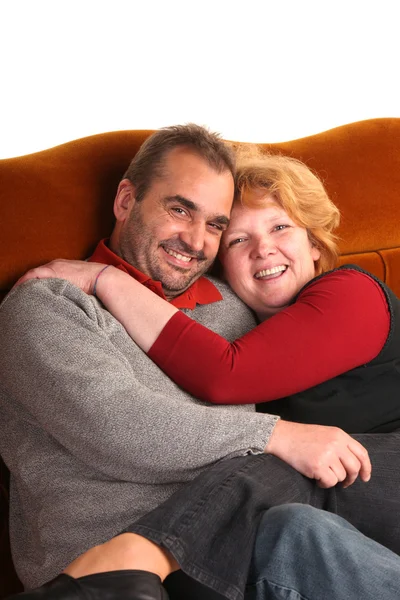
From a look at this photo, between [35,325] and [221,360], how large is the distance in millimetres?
398

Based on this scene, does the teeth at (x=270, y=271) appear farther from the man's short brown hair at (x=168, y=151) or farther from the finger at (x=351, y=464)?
the finger at (x=351, y=464)

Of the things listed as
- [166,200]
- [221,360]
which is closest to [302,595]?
[221,360]

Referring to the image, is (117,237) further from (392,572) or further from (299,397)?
(392,572)

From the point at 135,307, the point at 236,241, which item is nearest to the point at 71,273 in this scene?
the point at 135,307

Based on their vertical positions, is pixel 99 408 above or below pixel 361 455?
above

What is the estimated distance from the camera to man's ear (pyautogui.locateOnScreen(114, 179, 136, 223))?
6.29 feet

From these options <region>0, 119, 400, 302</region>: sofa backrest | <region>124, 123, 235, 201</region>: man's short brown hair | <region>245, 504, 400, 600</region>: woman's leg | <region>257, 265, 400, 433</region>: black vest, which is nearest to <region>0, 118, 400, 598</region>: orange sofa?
<region>0, 119, 400, 302</region>: sofa backrest

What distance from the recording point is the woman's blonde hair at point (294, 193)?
1.98m

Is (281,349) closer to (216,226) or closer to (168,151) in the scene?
(216,226)

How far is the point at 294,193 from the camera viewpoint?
199 centimetres

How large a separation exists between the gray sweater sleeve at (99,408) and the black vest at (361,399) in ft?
0.94

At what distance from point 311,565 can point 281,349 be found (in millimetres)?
553

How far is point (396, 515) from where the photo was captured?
156 cm

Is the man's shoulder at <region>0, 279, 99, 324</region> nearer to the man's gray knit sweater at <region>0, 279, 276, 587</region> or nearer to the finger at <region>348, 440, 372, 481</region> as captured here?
the man's gray knit sweater at <region>0, 279, 276, 587</region>
